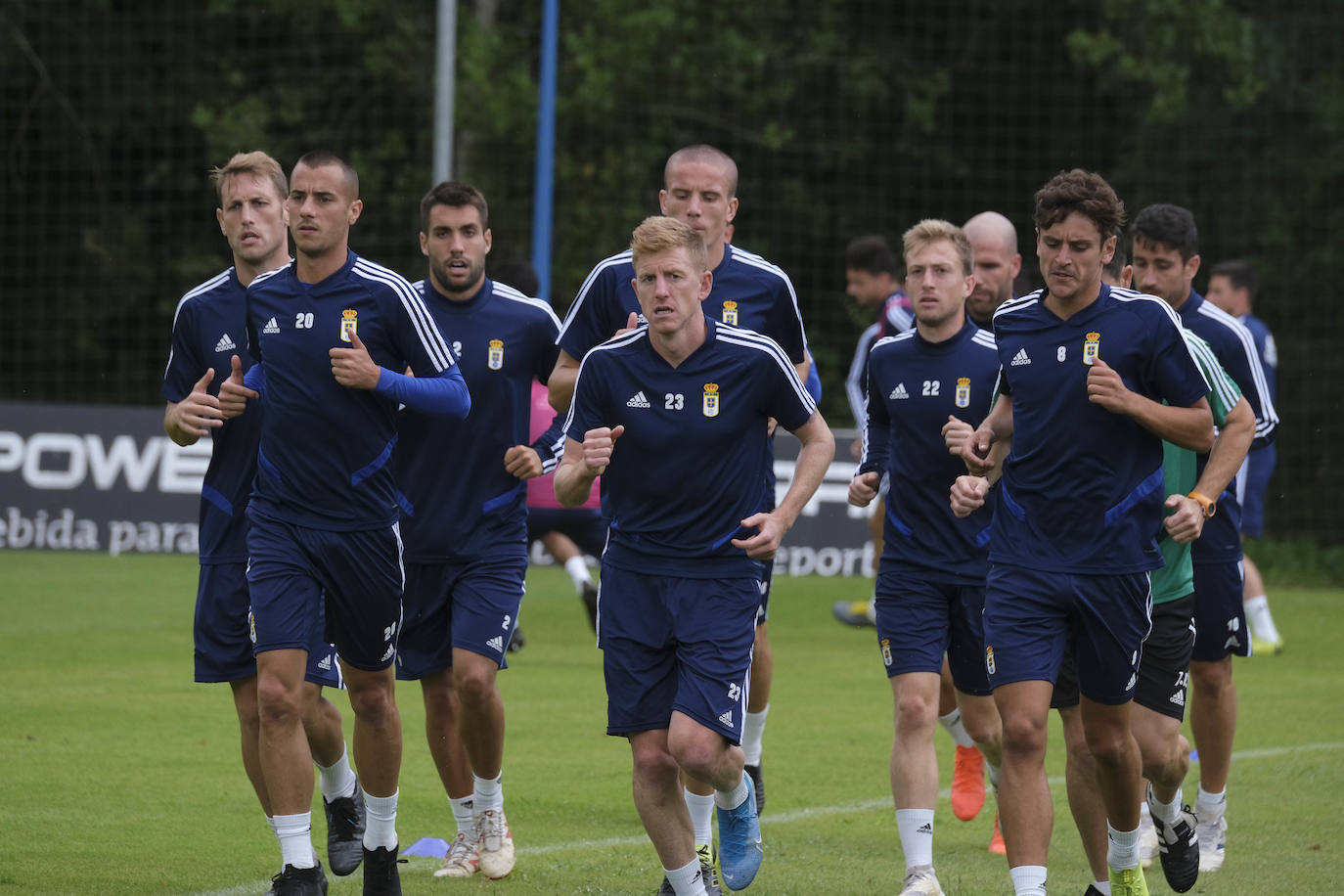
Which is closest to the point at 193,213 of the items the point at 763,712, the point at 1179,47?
the point at 1179,47

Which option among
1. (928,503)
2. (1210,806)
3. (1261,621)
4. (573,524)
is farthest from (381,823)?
(1261,621)

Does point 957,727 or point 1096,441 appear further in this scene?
point 957,727

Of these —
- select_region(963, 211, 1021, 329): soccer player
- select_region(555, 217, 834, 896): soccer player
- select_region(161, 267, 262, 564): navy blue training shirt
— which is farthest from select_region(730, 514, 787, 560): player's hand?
select_region(963, 211, 1021, 329): soccer player

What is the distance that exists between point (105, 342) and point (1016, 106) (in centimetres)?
1289

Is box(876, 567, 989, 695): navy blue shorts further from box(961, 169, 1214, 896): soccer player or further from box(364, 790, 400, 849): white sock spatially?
box(364, 790, 400, 849): white sock

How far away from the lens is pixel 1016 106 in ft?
82.7

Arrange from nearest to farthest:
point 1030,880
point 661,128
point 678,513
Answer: point 1030,880 < point 678,513 < point 661,128

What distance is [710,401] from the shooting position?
602 cm

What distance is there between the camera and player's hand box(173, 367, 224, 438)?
6352 mm

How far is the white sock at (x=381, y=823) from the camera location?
6453mm

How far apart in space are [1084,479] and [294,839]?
287 cm

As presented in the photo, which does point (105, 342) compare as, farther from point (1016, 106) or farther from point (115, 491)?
point (1016, 106)

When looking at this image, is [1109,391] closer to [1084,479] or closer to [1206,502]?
[1084,479]

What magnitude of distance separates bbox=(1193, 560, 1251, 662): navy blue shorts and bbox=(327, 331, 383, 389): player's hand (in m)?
3.46
